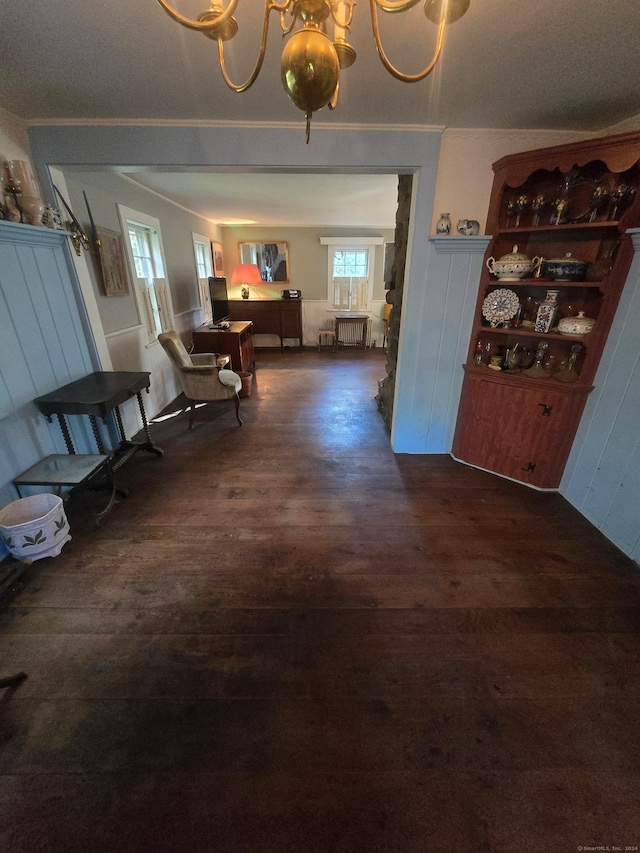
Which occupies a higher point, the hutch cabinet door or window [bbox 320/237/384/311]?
window [bbox 320/237/384/311]

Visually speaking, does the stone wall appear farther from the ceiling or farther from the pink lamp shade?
the pink lamp shade

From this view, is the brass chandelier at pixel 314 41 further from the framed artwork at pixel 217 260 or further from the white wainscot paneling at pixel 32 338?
the framed artwork at pixel 217 260

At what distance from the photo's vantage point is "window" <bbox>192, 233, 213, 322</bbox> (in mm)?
5184

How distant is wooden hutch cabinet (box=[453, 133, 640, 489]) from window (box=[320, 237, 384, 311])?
4.87 meters

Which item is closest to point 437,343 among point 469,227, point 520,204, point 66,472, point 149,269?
point 469,227

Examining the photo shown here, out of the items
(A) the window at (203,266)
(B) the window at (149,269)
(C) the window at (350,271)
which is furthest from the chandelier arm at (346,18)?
(C) the window at (350,271)

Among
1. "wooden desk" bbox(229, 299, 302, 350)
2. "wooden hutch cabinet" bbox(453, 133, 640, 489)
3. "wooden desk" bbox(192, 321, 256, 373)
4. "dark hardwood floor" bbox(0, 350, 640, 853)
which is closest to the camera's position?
"dark hardwood floor" bbox(0, 350, 640, 853)

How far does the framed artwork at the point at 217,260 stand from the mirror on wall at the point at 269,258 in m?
0.52

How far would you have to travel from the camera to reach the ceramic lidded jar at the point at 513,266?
221 cm

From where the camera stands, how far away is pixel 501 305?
93.1 inches

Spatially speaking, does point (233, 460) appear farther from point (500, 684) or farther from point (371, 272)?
point (371, 272)

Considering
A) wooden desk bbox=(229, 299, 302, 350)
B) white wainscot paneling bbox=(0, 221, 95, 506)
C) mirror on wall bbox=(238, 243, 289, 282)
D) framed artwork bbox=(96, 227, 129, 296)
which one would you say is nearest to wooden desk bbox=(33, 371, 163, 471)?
white wainscot paneling bbox=(0, 221, 95, 506)

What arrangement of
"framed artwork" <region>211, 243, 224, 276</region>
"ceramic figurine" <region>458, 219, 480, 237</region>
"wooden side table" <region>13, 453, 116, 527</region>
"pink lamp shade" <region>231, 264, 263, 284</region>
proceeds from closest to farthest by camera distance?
"wooden side table" <region>13, 453, 116, 527</region>
"ceramic figurine" <region>458, 219, 480, 237</region>
"pink lamp shade" <region>231, 264, 263, 284</region>
"framed artwork" <region>211, 243, 224, 276</region>

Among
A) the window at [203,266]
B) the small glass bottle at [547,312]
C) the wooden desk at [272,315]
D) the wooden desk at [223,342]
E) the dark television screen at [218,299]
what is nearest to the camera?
the small glass bottle at [547,312]
